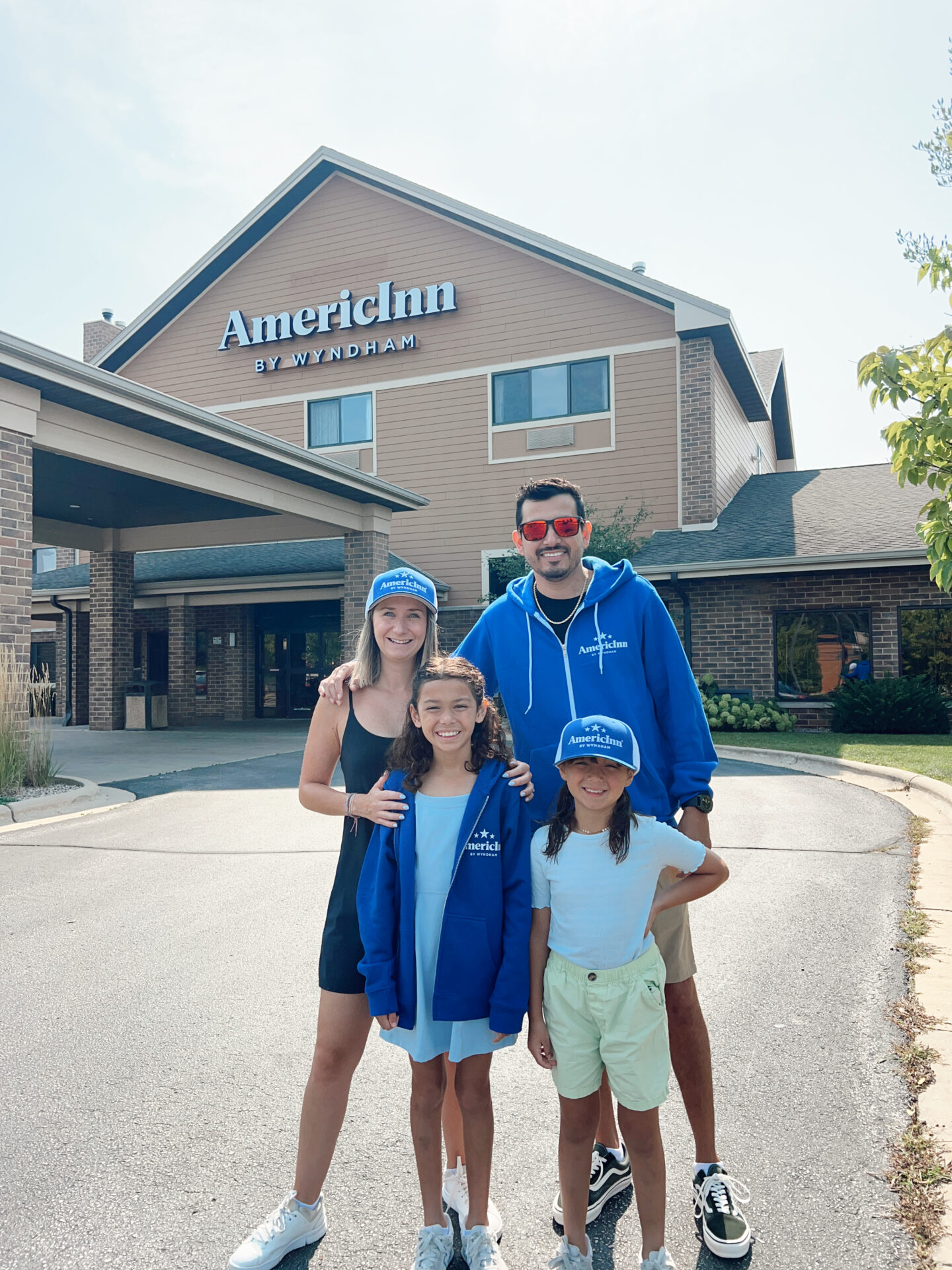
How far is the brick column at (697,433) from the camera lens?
18188 millimetres

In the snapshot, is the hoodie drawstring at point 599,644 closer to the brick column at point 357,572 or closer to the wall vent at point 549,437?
the brick column at point 357,572

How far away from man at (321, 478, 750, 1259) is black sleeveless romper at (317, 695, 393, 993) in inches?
10.0

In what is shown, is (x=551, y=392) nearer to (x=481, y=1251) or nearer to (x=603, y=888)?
(x=603, y=888)

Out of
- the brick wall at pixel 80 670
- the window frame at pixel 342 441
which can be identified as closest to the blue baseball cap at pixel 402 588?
the window frame at pixel 342 441

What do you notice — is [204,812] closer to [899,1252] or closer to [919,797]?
[919,797]

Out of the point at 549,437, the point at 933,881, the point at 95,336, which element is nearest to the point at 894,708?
the point at 549,437

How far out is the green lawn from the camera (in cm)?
1097

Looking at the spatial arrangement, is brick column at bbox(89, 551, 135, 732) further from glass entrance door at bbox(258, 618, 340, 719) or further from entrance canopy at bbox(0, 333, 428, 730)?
glass entrance door at bbox(258, 618, 340, 719)

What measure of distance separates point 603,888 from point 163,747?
14052mm

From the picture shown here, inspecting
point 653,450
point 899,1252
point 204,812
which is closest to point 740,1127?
point 899,1252

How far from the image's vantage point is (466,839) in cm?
243

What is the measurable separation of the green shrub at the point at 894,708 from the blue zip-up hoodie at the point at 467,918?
46.8 feet

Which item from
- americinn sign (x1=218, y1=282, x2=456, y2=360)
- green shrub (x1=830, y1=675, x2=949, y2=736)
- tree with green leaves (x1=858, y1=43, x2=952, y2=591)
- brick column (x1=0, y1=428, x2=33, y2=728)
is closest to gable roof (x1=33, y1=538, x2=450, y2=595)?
americinn sign (x1=218, y1=282, x2=456, y2=360)

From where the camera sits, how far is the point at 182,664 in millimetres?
22375
